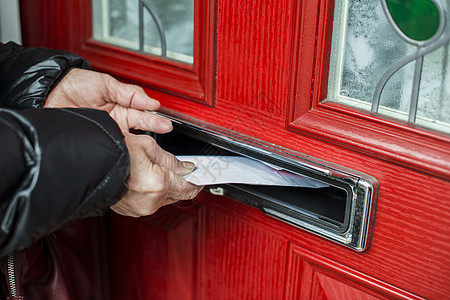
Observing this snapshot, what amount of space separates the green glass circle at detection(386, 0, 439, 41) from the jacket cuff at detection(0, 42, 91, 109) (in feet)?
2.18

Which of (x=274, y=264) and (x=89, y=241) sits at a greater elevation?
(x=274, y=264)

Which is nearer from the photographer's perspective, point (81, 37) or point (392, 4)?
point (392, 4)

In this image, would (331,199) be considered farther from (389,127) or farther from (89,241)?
(89,241)

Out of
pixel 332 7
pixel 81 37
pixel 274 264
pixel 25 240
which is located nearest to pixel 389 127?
pixel 332 7

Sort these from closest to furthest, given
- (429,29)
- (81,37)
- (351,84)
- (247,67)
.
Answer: (429,29), (351,84), (247,67), (81,37)

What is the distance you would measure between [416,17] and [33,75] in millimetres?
755

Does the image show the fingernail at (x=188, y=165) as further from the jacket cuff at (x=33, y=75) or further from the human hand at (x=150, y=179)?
the jacket cuff at (x=33, y=75)

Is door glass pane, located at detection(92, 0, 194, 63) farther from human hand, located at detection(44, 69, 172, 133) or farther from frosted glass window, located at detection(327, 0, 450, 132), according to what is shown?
frosted glass window, located at detection(327, 0, 450, 132)

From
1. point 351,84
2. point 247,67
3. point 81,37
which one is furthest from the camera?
point 81,37

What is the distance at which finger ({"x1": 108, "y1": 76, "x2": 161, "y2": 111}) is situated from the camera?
3.54ft

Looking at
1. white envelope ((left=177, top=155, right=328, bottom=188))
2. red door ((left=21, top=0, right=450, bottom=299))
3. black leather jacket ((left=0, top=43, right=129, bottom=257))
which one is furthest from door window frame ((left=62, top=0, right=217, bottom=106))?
black leather jacket ((left=0, top=43, right=129, bottom=257))

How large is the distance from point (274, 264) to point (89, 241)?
525mm

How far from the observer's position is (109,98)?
1134 millimetres

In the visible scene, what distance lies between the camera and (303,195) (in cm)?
97
